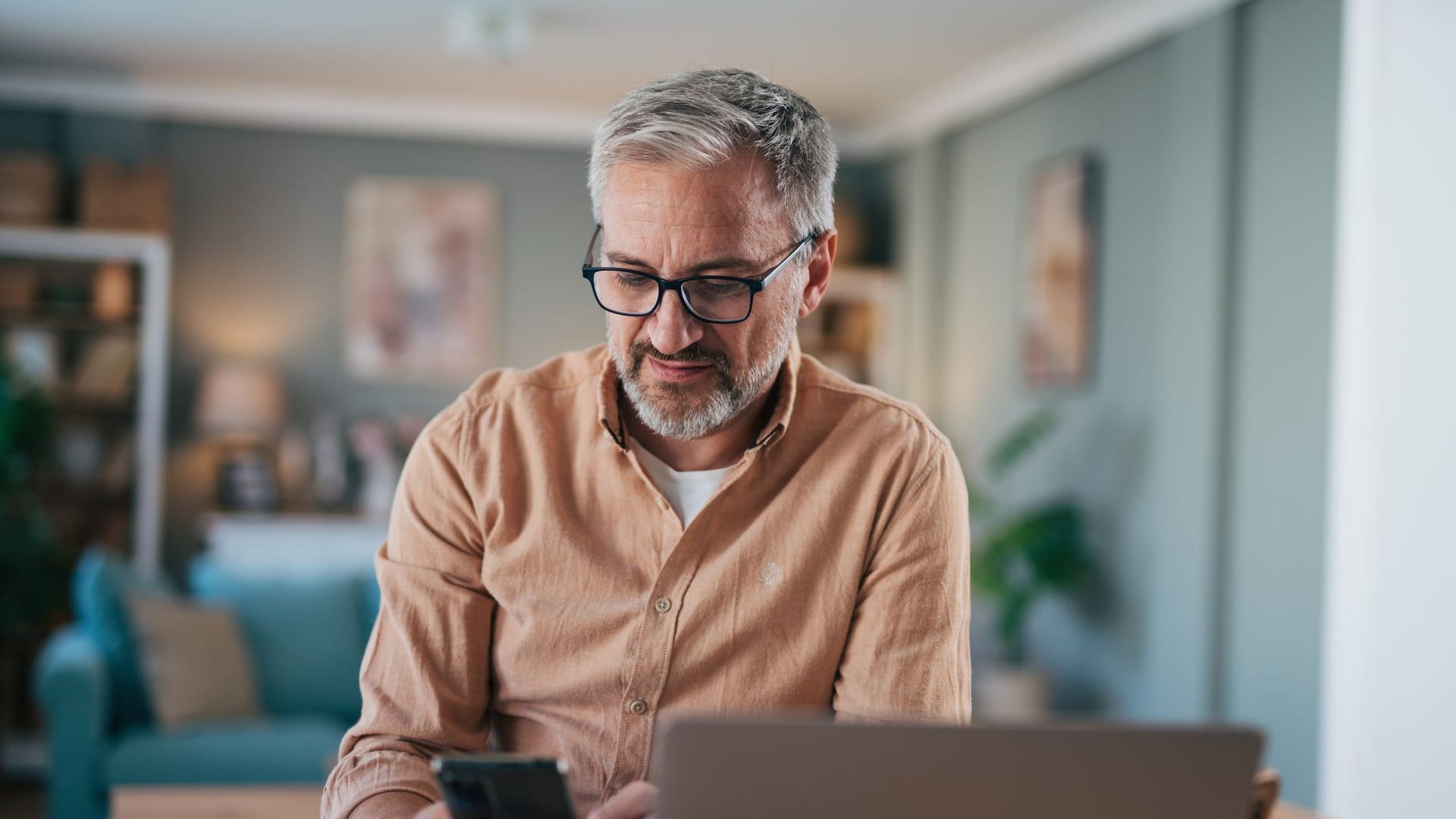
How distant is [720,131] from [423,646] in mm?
606

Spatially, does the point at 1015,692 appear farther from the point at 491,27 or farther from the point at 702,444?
the point at 702,444

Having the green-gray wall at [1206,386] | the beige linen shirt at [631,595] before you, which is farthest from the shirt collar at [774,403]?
the green-gray wall at [1206,386]

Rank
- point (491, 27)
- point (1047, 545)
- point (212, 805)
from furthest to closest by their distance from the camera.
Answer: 1. point (491, 27)
2. point (1047, 545)
3. point (212, 805)

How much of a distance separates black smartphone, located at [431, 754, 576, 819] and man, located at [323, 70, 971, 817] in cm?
29

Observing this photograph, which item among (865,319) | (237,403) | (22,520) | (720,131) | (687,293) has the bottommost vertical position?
(22,520)

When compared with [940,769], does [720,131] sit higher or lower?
higher

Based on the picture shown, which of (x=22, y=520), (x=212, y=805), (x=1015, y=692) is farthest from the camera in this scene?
(x=22, y=520)

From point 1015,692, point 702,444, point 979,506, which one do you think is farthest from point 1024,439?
point 702,444

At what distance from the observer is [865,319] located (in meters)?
6.89

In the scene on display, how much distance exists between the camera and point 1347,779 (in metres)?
3.48

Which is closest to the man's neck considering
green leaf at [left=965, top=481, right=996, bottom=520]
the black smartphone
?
the black smartphone

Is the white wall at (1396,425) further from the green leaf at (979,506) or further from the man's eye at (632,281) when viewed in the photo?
the man's eye at (632,281)

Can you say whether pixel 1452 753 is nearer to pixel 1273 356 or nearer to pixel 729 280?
pixel 1273 356

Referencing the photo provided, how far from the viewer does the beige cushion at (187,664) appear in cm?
402
